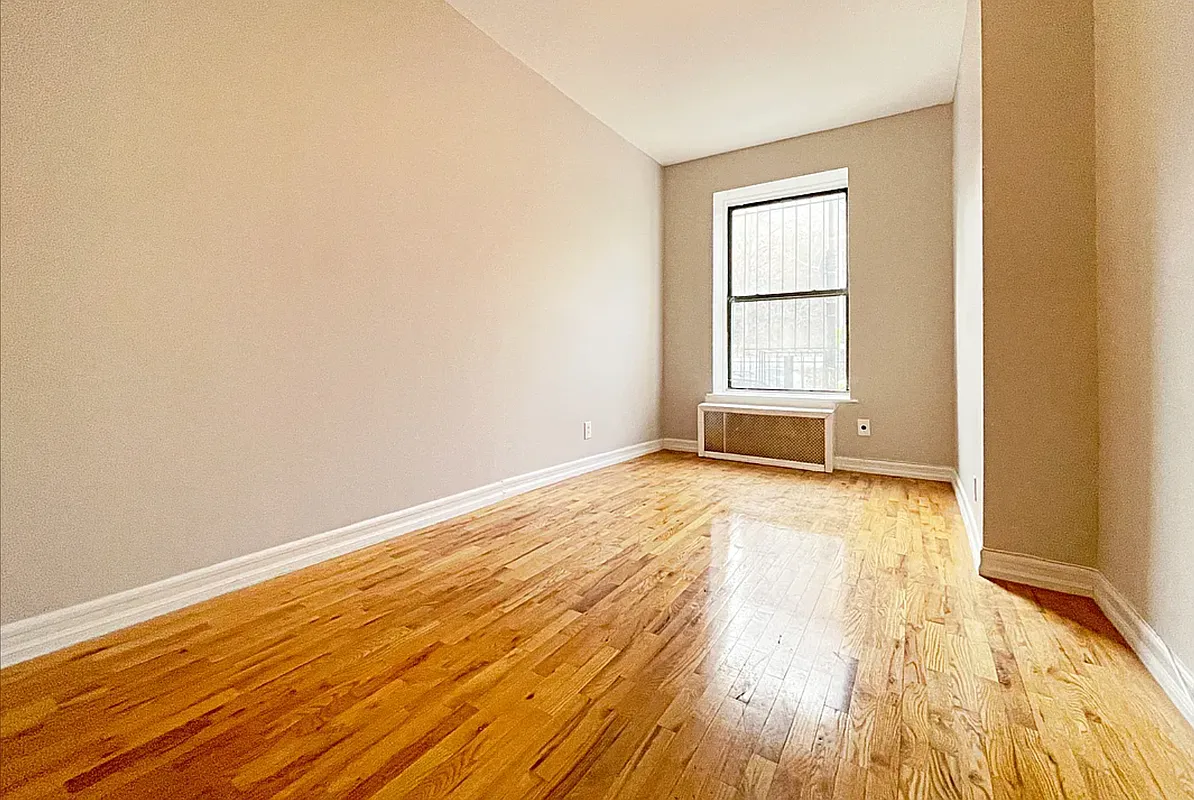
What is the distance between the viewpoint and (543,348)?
3.55 m

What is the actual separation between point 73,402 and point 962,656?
269 cm

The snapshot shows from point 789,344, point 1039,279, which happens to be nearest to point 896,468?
point 789,344

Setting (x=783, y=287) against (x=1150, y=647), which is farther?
(x=783, y=287)

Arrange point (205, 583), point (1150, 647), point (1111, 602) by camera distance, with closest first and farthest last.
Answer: point (1150, 647)
point (1111, 602)
point (205, 583)

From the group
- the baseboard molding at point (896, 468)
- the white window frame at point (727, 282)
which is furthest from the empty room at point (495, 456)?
the white window frame at point (727, 282)

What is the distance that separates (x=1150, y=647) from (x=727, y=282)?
391 cm

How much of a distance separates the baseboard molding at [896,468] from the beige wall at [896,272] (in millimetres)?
45

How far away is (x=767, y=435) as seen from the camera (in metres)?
4.40

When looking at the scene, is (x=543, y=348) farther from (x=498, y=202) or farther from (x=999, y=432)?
(x=999, y=432)

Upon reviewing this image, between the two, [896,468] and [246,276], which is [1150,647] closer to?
[896,468]

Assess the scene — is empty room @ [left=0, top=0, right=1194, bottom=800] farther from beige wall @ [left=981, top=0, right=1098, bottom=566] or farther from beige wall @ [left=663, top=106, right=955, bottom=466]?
beige wall @ [left=663, top=106, right=955, bottom=466]

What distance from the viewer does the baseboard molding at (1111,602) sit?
50.3 inches

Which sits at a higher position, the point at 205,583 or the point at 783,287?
the point at 783,287

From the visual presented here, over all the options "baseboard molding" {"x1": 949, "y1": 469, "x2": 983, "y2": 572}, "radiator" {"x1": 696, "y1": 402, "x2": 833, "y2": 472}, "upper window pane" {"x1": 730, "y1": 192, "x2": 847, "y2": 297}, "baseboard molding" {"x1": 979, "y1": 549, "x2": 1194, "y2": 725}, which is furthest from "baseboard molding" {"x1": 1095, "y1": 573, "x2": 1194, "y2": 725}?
"upper window pane" {"x1": 730, "y1": 192, "x2": 847, "y2": 297}
